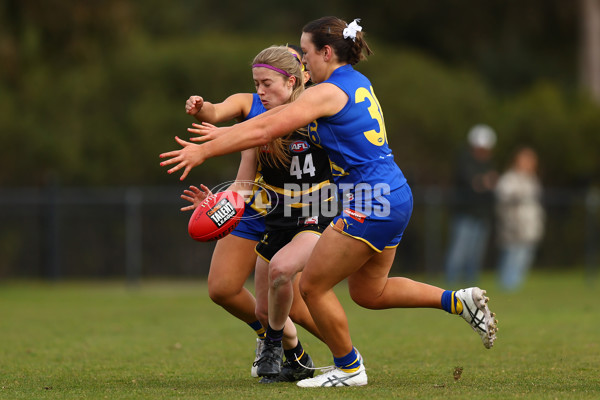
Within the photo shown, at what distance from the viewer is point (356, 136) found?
523 cm

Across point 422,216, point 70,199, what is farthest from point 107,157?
point 422,216

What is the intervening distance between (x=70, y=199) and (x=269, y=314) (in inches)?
422

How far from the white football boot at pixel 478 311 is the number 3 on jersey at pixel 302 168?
1.17m

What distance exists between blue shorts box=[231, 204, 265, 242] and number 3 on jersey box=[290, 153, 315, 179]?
0.43 m

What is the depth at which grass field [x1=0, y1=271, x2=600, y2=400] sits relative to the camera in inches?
208

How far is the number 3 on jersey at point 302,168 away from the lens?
593 cm

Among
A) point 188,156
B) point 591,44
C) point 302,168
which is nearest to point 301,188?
point 302,168

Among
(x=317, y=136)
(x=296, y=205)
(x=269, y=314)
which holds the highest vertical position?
(x=317, y=136)

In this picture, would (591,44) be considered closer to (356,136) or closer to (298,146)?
(298,146)

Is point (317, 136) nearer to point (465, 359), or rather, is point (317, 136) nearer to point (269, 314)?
point (269, 314)

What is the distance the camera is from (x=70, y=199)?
15.9 metres

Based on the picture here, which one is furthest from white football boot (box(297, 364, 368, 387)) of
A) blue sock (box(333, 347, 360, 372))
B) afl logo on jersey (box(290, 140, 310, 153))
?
afl logo on jersey (box(290, 140, 310, 153))

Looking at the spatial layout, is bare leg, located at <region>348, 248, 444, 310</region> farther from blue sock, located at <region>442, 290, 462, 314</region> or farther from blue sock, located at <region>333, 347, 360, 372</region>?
blue sock, located at <region>333, 347, 360, 372</region>

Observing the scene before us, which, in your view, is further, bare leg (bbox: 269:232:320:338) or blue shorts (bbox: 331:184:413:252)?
bare leg (bbox: 269:232:320:338)
